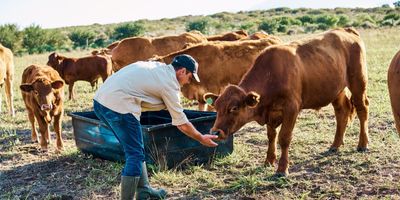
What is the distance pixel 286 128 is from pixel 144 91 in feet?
7.04

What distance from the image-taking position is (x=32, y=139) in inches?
373

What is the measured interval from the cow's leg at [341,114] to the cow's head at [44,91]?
173 inches

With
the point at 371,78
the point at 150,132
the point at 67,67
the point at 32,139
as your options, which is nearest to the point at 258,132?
the point at 150,132

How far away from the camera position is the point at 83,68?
14766mm

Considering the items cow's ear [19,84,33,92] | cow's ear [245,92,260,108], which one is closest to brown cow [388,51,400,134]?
cow's ear [245,92,260,108]

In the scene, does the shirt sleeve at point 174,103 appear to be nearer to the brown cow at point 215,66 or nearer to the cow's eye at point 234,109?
the cow's eye at point 234,109

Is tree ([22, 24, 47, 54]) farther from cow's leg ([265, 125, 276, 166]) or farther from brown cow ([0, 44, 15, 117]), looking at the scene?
cow's leg ([265, 125, 276, 166])

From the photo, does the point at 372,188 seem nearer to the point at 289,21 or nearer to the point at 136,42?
the point at 136,42

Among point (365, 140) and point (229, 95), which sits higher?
point (229, 95)

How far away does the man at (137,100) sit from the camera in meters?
5.28

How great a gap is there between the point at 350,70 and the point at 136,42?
7.07 metres

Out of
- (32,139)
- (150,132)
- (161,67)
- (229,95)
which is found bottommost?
(32,139)

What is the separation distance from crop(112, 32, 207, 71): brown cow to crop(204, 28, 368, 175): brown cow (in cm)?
614

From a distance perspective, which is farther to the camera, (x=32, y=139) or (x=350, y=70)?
(x=32, y=139)
